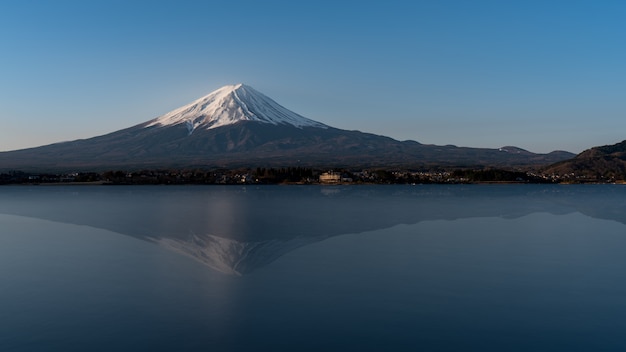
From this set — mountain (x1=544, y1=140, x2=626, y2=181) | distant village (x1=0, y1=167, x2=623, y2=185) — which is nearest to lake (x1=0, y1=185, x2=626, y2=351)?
distant village (x1=0, y1=167, x2=623, y2=185)

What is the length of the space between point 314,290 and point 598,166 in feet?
484

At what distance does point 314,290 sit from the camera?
1477 cm

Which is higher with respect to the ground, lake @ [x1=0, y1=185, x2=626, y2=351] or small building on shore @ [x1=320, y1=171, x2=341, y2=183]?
small building on shore @ [x1=320, y1=171, x2=341, y2=183]

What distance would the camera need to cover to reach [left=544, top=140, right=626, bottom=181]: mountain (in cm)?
12900

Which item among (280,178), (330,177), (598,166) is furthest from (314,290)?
(598,166)

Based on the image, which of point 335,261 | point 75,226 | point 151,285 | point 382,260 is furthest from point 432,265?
point 75,226

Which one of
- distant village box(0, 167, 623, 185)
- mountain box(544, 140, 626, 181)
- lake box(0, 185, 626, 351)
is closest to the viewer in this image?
lake box(0, 185, 626, 351)

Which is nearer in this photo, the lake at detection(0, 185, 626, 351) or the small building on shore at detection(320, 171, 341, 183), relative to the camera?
the lake at detection(0, 185, 626, 351)

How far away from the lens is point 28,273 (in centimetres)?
1731

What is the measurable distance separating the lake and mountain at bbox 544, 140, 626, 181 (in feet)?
373

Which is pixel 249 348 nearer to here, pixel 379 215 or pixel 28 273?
pixel 28 273

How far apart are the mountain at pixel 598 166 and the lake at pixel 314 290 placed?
11357 cm

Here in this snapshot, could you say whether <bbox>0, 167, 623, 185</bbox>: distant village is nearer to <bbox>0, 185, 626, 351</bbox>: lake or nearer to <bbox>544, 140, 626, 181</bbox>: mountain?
<bbox>544, 140, 626, 181</bbox>: mountain

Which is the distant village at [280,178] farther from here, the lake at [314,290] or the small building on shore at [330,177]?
the lake at [314,290]
